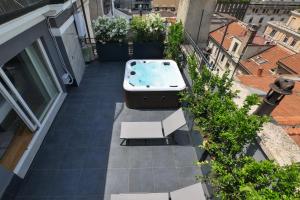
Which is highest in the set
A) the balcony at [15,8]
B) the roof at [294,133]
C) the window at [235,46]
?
the balcony at [15,8]

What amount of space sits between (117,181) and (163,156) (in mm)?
1286

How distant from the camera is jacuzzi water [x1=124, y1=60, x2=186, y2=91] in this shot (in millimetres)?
5423

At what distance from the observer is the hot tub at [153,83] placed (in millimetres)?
5309

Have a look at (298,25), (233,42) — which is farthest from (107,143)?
(298,25)

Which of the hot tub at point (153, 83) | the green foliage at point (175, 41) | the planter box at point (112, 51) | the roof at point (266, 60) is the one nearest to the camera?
the hot tub at point (153, 83)

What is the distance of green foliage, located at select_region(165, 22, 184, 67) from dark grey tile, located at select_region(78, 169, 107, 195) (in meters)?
5.12

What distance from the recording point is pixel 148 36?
7387 millimetres

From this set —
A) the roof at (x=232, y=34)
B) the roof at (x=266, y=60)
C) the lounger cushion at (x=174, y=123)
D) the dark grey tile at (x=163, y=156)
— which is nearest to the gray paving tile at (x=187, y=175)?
the dark grey tile at (x=163, y=156)

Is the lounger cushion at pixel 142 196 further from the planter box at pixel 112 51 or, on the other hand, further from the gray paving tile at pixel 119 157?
the planter box at pixel 112 51

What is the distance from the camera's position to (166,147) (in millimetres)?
4496

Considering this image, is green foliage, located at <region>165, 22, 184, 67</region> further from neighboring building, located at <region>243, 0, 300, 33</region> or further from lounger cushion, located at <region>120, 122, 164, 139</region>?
neighboring building, located at <region>243, 0, 300, 33</region>

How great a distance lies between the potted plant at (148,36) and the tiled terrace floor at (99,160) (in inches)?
134

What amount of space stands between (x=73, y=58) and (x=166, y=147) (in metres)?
4.62

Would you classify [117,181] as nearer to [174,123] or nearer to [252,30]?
[174,123]
